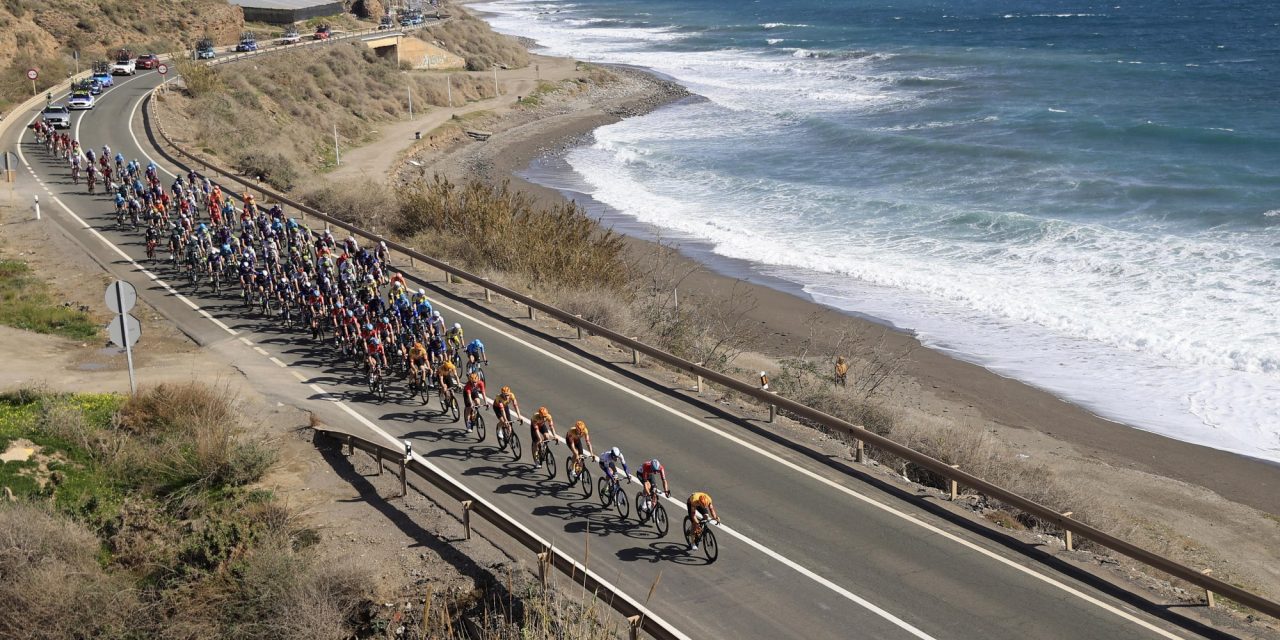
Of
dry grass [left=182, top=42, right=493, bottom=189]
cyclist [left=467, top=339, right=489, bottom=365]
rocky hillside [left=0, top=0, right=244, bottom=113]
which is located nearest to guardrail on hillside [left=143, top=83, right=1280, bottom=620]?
cyclist [left=467, top=339, right=489, bottom=365]

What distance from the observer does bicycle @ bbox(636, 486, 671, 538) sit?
601 inches

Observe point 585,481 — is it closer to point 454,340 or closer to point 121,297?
point 454,340

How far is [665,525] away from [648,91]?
241ft

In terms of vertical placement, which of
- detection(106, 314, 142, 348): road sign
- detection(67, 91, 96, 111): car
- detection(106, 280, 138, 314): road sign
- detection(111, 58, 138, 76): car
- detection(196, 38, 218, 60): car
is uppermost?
detection(196, 38, 218, 60): car

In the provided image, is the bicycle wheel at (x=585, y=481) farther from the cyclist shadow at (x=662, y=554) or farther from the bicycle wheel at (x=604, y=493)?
the cyclist shadow at (x=662, y=554)

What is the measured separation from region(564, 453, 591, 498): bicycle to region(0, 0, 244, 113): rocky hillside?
169ft

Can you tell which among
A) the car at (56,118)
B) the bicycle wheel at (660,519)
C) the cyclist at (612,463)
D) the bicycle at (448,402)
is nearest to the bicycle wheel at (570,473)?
the cyclist at (612,463)

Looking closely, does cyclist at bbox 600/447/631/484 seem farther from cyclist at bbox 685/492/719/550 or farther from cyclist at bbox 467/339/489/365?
cyclist at bbox 467/339/489/365

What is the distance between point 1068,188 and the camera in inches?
1890

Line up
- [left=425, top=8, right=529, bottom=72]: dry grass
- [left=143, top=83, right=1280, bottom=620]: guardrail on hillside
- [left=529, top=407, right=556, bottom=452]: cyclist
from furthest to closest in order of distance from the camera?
[left=425, top=8, right=529, bottom=72]: dry grass < [left=529, top=407, right=556, bottom=452]: cyclist < [left=143, top=83, right=1280, bottom=620]: guardrail on hillside

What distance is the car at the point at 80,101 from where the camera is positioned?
54.3 metres

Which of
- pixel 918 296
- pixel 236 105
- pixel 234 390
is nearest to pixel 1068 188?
pixel 918 296

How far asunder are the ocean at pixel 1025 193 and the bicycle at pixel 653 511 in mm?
15847

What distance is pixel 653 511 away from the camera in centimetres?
1541
